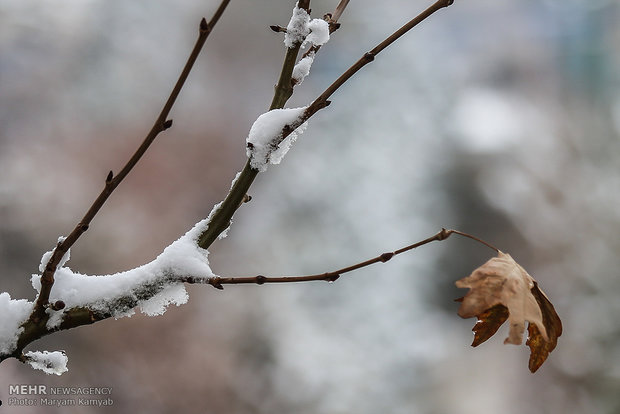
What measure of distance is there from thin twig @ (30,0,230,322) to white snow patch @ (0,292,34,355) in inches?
0.9

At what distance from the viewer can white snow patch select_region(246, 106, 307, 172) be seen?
70 centimetres

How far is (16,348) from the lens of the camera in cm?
71

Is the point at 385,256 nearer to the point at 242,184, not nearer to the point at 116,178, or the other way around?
the point at 242,184

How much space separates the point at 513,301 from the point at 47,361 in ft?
2.03

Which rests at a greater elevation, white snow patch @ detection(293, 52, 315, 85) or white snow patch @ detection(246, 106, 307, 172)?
white snow patch @ detection(293, 52, 315, 85)

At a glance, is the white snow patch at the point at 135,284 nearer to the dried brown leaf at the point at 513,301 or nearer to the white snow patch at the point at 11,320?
the white snow patch at the point at 11,320

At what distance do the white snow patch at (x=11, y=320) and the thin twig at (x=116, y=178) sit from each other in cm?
2

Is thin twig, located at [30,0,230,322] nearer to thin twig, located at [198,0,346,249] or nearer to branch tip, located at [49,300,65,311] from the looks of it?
branch tip, located at [49,300,65,311]

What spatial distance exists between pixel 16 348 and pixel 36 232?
4.02 meters

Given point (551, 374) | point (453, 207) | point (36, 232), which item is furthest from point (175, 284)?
point (551, 374)

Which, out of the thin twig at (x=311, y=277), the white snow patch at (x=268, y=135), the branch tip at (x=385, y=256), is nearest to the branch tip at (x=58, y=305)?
the thin twig at (x=311, y=277)

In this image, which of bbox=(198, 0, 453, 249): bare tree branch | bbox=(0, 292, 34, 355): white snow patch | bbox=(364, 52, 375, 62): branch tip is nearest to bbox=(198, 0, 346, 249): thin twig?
bbox=(198, 0, 453, 249): bare tree branch

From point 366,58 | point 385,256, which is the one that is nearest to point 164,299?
point 385,256

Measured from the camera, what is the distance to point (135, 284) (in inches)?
28.1
